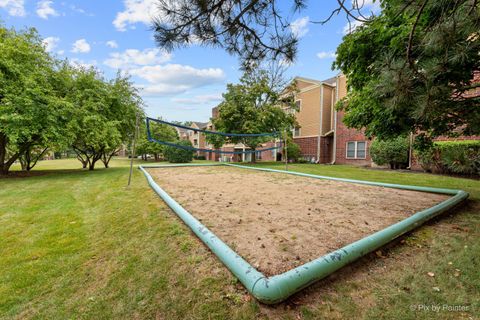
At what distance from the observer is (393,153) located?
10.0 meters

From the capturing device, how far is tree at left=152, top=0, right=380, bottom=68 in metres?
2.55

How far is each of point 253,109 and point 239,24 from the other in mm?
11871

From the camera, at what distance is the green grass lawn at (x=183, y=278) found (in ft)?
4.58

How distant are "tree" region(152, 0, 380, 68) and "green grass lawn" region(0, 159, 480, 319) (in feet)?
8.80

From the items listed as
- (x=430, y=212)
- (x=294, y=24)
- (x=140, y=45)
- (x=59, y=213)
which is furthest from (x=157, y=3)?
(x=430, y=212)

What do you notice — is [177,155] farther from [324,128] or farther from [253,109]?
[324,128]

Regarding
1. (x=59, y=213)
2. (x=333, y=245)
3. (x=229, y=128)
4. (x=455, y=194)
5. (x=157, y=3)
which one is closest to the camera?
(x=333, y=245)

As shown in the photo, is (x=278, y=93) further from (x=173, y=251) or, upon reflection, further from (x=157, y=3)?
(x=173, y=251)

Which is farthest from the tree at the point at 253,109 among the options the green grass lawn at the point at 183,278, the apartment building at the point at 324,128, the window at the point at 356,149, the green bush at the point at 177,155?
the green grass lawn at the point at 183,278

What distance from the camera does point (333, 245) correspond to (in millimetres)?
2113

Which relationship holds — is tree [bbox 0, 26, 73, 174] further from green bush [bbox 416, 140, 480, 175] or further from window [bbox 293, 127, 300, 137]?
window [bbox 293, 127, 300, 137]

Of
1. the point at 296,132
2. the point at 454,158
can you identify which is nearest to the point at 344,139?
the point at 296,132

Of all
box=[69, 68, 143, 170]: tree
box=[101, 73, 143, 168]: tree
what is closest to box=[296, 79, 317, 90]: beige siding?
box=[101, 73, 143, 168]: tree

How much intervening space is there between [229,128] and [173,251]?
45.3 ft
